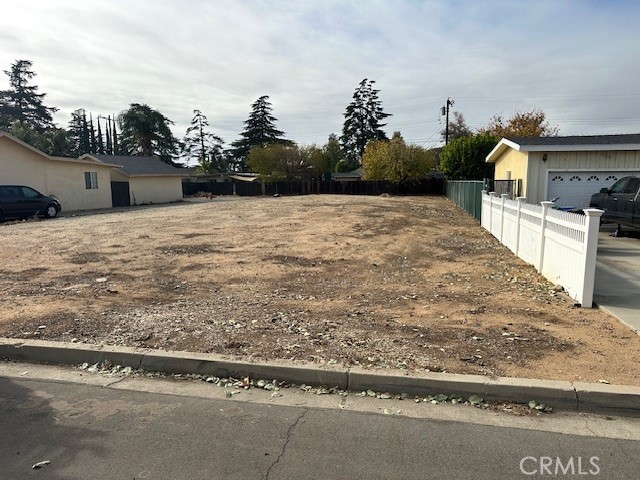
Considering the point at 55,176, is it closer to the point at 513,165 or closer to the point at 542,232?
the point at 513,165

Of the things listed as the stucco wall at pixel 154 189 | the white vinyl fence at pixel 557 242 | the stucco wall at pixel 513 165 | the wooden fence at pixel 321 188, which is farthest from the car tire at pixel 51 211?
the wooden fence at pixel 321 188

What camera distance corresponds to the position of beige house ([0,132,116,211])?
2514 cm

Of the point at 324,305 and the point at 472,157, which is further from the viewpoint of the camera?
the point at 472,157

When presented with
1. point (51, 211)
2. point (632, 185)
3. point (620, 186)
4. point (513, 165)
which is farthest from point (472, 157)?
point (51, 211)

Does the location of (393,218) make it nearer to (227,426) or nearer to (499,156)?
(499,156)

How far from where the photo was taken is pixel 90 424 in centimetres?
350

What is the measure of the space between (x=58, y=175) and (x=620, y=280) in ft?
98.3

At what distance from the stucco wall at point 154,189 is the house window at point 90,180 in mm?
4328

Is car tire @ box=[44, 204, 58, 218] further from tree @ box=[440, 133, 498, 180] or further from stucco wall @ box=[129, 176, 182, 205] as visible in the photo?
tree @ box=[440, 133, 498, 180]

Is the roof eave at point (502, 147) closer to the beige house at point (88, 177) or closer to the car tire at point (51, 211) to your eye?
the car tire at point (51, 211)

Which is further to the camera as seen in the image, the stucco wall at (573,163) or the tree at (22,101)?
the tree at (22,101)

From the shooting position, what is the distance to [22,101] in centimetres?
6075

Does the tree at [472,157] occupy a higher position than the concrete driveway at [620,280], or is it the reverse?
the tree at [472,157]

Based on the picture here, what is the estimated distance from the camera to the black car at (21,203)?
20.7m
